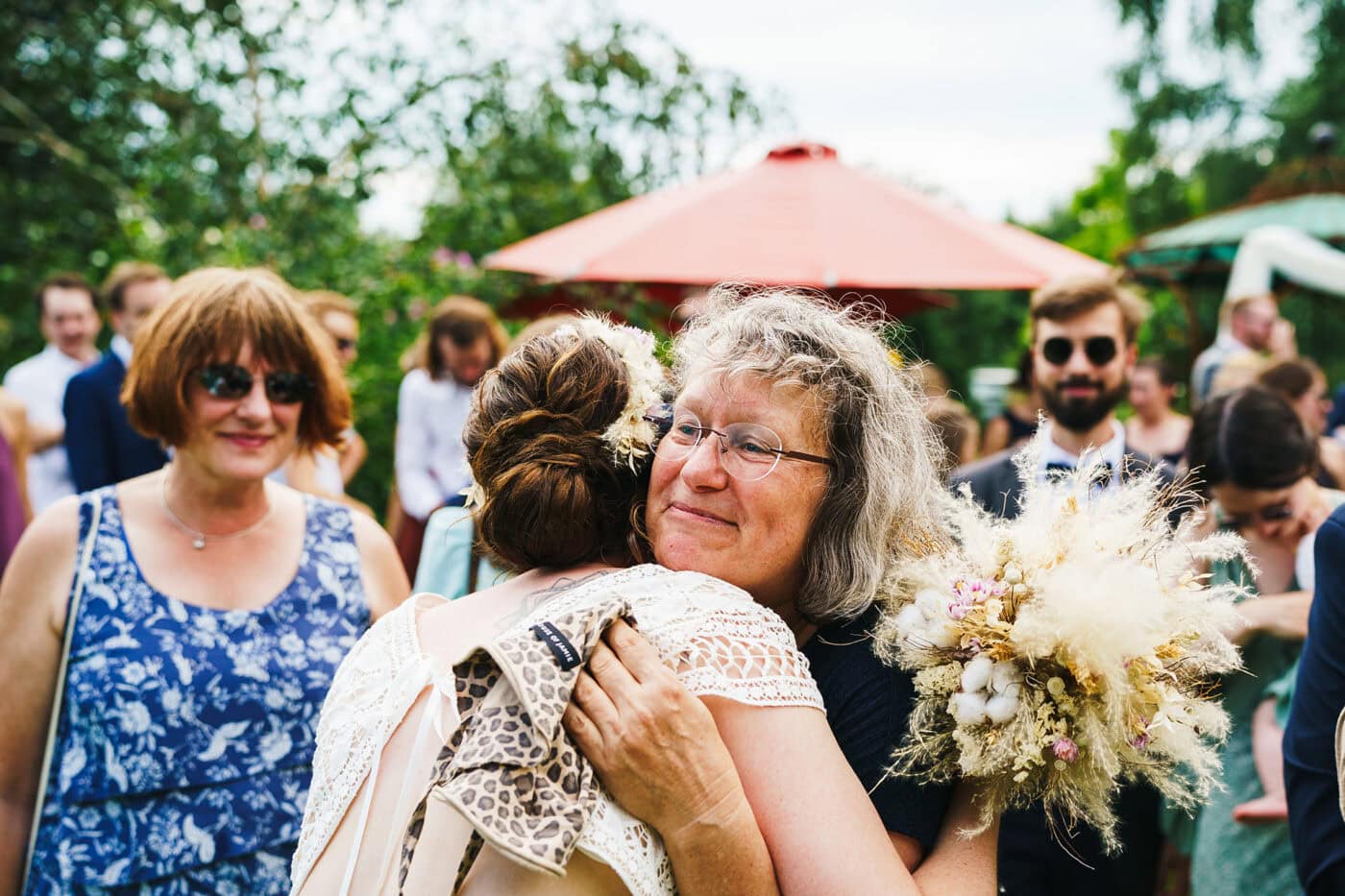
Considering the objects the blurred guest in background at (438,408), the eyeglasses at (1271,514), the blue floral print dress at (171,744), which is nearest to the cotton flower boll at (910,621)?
the blue floral print dress at (171,744)

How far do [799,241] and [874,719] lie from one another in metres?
3.88

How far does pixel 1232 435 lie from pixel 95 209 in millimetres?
9541

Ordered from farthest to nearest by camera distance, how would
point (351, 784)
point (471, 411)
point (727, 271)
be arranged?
point (727, 271) < point (471, 411) < point (351, 784)

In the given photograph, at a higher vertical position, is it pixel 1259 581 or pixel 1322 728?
pixel 1322 728

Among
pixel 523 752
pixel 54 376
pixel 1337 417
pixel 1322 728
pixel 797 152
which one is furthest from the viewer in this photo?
A: pixel 1337 417

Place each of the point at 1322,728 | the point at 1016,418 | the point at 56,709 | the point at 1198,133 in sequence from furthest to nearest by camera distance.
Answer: the point at 1198,133 < the point at 1016,418 < the point at 56,709 < the point at 1322,728

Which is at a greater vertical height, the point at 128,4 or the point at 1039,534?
the point at 128,4

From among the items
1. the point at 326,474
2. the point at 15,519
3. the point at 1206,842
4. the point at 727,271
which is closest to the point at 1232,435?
the point at 1206,842

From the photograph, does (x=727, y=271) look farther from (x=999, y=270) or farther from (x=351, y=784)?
(x=351, y=784)

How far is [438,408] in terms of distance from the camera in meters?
6.43

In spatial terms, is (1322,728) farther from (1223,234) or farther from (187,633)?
(1223,234)

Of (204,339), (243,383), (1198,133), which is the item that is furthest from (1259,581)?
(1198,133)

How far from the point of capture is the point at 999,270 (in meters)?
5.74

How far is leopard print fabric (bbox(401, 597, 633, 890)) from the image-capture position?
58.7 inches
